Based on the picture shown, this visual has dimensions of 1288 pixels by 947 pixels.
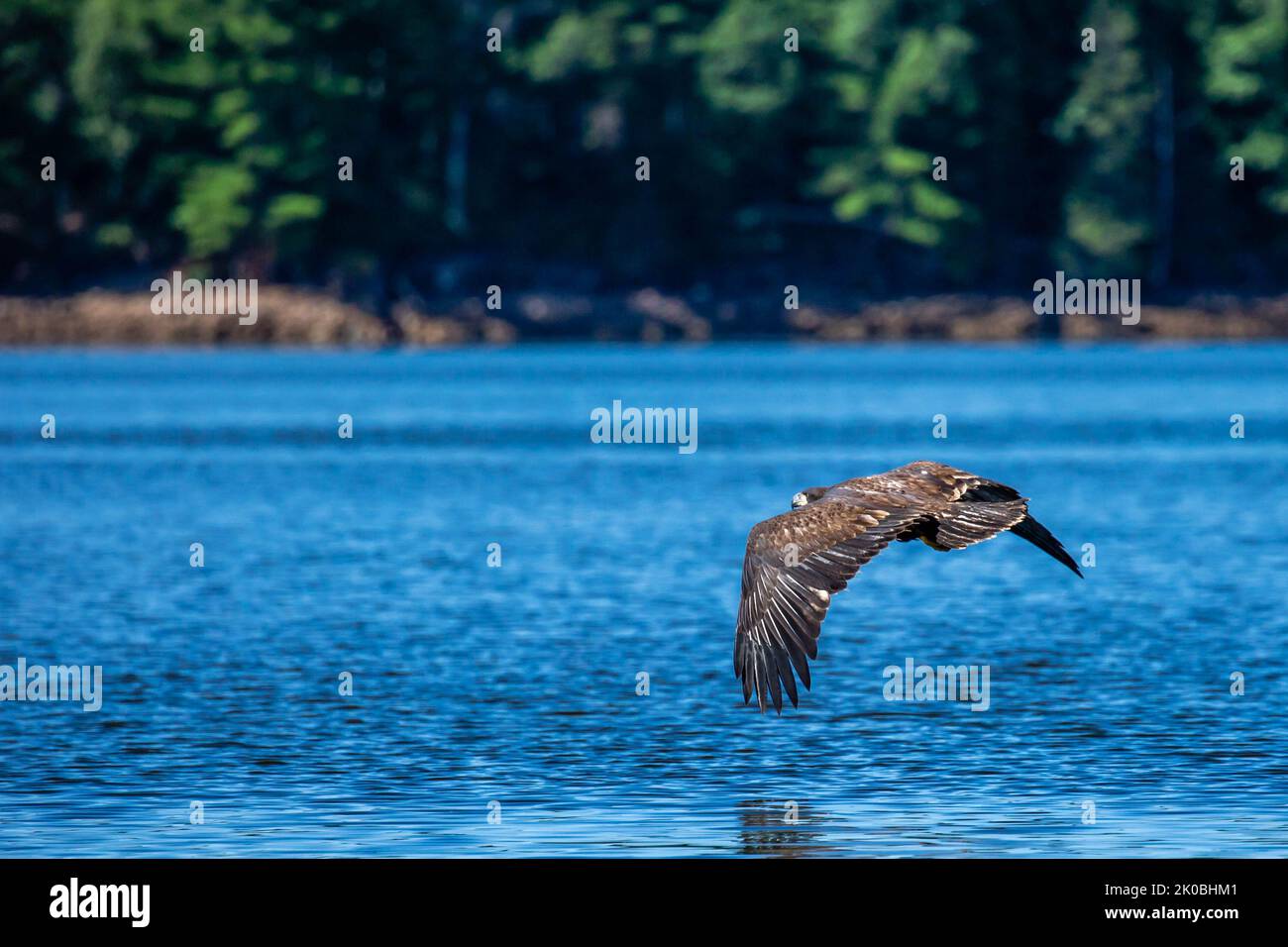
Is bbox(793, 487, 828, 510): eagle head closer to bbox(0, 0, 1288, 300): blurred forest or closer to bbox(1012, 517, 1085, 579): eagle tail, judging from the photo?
bbox(1012, 517, 1085, 579): eagle tail

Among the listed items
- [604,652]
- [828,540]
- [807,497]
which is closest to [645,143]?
[604,652]

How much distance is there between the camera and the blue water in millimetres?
16578

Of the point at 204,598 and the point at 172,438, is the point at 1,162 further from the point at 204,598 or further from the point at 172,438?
the point at 204,598

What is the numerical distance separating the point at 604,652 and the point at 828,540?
34.7ft

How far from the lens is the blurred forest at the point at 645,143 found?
95.6 metres

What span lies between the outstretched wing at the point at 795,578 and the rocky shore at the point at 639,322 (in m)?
85.5

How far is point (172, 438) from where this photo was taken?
5772 centimetres

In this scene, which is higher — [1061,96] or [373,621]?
[1061,96]

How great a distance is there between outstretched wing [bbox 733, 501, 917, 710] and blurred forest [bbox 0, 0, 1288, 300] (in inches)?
3212

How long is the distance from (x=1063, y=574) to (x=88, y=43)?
73.9 m

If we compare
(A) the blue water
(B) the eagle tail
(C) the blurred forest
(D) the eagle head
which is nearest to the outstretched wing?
(D) the eagle head

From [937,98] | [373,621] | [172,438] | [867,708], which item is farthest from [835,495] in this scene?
[937,98]
